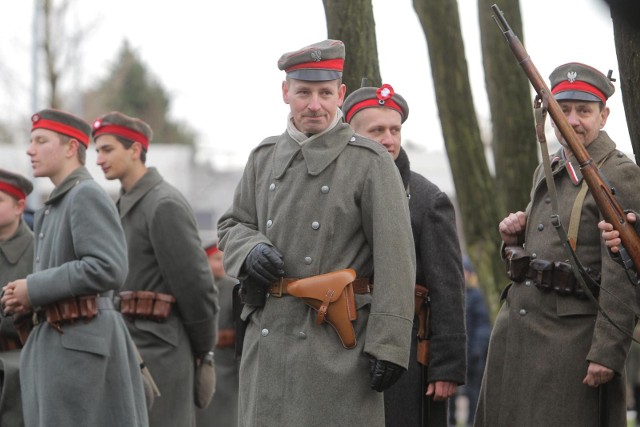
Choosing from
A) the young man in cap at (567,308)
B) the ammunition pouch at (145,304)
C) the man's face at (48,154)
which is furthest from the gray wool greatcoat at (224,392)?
the young man in cap at (567,308)

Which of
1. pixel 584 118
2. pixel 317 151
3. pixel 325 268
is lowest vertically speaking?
pixel 325 268

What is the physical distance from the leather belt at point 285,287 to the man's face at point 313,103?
2.16 ft

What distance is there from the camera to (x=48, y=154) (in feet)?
23.5

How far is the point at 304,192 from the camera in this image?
5402 millimetres

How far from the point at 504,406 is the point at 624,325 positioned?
0.77 meters

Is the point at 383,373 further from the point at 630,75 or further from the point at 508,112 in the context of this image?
the point at 508,112

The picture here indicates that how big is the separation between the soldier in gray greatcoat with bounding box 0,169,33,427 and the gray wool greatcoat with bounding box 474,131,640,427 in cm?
286

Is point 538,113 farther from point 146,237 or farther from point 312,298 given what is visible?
point 146,237

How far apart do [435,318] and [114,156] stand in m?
3.03

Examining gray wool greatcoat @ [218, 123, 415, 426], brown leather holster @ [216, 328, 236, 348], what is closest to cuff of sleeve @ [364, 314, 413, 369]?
gray wool greatcoat @ [218, 123, 415, 426]

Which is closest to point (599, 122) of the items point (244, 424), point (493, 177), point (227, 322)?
point (244, 424)

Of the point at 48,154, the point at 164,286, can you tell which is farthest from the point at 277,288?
the point at 164,286

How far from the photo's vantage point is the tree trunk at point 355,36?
763 cm

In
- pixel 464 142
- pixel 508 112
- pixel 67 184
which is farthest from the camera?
pixel 464 142
